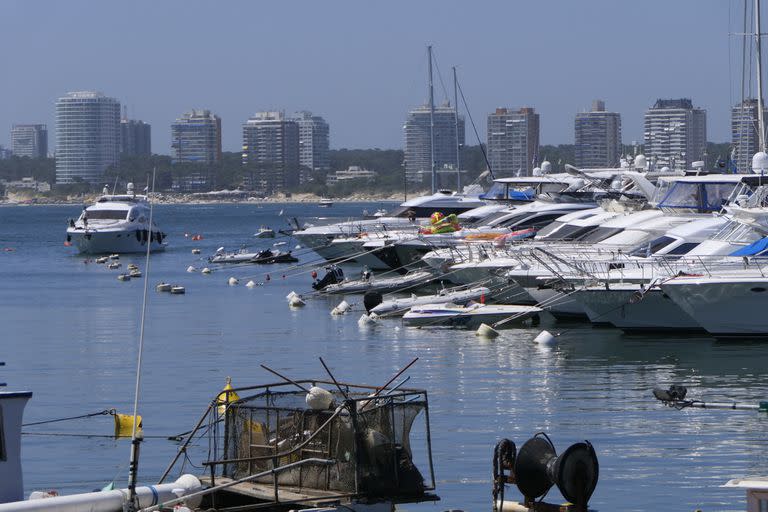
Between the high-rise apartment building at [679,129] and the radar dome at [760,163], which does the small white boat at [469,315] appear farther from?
the high-rise apartment building at [679,129]

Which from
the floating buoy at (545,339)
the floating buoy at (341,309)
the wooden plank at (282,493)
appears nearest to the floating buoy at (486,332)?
the floating buoy at (545,339)

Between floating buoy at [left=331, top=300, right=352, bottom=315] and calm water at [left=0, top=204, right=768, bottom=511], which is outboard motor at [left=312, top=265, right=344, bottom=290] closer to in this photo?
calm water at [left=0, top=204, right=768, bottom=511]

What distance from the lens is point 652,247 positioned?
40.1 metres

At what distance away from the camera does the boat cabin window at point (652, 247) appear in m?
39.9

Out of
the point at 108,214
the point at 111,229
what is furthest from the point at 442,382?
the point at 108,214

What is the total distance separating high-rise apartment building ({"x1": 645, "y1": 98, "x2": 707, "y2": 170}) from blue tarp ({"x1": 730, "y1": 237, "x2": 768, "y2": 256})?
132375mm

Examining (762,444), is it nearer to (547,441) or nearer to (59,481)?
(547,441)

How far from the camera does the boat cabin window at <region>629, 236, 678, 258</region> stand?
39875mm

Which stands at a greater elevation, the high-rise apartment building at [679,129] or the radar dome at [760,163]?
the high-rise apartment building at [679,129]

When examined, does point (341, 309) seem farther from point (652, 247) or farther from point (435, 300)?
point (652, 247)

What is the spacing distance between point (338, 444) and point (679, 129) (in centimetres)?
15726

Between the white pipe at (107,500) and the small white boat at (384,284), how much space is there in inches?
1291

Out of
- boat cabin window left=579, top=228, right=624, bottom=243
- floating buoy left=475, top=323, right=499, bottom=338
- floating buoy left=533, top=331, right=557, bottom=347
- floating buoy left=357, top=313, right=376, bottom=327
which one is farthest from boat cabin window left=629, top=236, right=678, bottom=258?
floating buoy left=357, top=313, right=376, bottom=327

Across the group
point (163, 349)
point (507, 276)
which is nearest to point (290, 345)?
point (163, 349)
